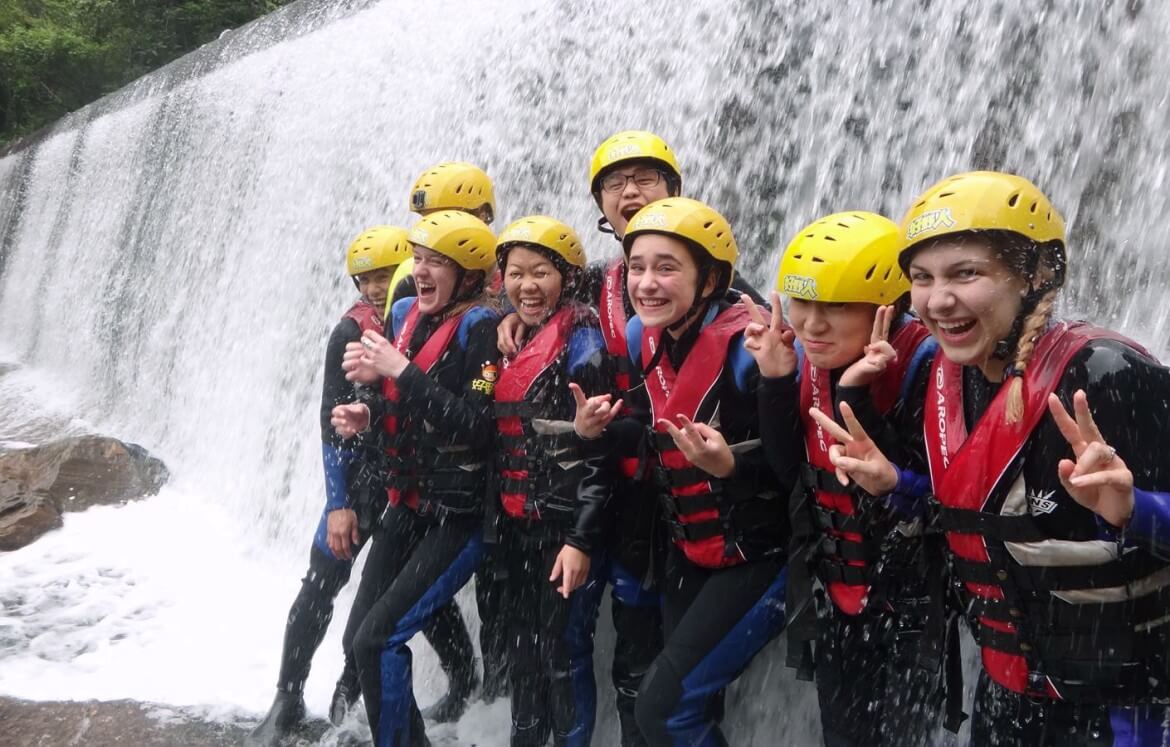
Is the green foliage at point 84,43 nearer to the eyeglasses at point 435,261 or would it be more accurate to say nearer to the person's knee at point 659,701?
the eyeglasses at point 435,261

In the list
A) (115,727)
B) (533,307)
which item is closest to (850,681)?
(533,307)

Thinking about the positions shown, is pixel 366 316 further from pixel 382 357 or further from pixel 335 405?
pixel 382 357

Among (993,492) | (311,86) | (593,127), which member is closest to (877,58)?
(593,127)

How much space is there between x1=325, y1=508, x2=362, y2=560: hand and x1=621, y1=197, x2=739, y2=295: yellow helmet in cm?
217

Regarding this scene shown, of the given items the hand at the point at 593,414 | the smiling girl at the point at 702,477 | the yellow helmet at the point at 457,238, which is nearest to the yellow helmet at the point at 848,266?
the smiling girl at the point at 702,477

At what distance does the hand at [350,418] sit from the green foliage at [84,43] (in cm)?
2219

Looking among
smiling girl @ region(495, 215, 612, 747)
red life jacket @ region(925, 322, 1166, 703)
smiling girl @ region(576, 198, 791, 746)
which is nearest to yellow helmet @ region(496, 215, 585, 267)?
smiling girl @ region(495, 215, 612, 747)

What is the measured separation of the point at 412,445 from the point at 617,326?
108 cm

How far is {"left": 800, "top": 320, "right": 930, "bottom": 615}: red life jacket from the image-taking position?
2.65 metres

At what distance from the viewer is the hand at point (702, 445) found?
2809 mm

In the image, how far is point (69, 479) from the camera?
896 cm

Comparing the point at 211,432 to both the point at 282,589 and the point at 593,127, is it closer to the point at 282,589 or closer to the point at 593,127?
the point at 282,589

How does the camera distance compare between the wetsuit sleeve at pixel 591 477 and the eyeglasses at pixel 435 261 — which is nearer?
the wetsuit sleeve at pixel 591 477

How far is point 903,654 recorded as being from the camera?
2.73m
